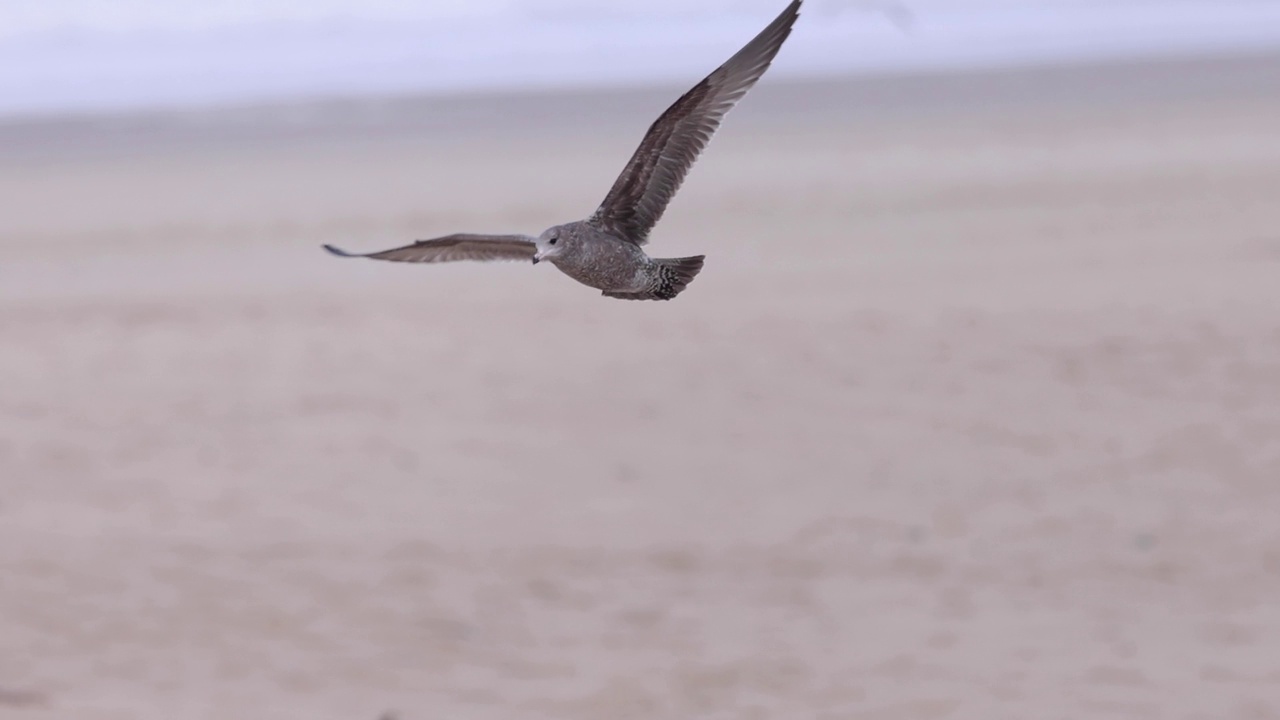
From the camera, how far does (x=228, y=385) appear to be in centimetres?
1481

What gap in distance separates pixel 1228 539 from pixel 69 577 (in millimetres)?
6998

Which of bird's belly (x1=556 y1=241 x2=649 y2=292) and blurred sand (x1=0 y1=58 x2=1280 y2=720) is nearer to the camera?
bird's belly (x1=556 y1=241 x2=649 y2=292)

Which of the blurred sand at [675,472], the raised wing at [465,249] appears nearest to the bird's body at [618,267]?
the raised wing at [465,249]

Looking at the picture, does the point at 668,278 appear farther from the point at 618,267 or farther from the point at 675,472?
the point at 675,472

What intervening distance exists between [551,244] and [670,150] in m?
0.55

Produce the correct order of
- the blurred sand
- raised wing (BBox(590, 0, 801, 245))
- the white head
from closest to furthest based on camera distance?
the white head → raised wing (BBox(590, 0, 801, 245)) → the blurred sand

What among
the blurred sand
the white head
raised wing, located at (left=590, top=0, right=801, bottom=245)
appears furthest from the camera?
the blurred sand

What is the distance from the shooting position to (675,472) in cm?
1219

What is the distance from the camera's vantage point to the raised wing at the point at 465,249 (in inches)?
204

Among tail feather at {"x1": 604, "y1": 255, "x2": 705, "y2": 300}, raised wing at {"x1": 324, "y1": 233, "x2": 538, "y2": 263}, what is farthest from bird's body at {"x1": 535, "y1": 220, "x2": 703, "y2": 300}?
raised wing at {"x1": 324, "y1": 233, "x2": 538, "y2": 263}

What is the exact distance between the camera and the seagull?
207 inches

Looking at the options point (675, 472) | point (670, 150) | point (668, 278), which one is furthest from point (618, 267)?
point (675, 472)

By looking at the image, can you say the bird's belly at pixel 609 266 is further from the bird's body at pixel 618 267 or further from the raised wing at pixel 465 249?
the raised wing at pixel 465 249

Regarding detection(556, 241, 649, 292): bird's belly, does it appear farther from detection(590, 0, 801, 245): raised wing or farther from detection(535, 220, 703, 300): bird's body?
detection(590, 0, 801, 245): raised wing
